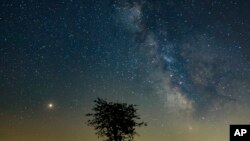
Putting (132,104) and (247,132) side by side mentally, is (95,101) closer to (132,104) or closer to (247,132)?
(132,104)

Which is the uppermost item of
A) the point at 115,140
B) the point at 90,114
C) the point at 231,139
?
the point at 90,114

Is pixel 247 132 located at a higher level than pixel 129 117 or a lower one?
lower

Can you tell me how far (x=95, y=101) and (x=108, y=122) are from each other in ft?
16.1

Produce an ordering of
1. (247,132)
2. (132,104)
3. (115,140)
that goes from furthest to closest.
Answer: (132,104)
(115,140)
(247,132)

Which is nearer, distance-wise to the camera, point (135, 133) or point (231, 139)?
point (231, 139)

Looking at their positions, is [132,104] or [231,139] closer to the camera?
[231,139]

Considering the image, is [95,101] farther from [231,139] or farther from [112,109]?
[231,139]

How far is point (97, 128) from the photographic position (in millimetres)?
80875

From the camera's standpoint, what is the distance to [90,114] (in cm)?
8219

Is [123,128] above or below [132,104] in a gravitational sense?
below

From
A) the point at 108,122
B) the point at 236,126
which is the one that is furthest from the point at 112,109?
the point at 236,126

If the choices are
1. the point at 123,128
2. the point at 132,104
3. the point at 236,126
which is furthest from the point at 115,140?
the point at 236,126

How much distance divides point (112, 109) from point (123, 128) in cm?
422

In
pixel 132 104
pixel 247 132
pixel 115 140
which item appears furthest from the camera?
pixel 132 104
